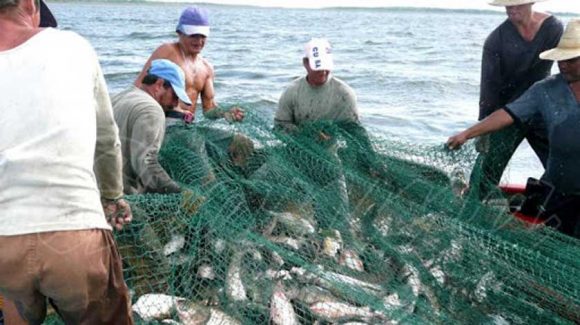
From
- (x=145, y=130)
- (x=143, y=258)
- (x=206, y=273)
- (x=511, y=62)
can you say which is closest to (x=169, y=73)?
(x=145, y=130)

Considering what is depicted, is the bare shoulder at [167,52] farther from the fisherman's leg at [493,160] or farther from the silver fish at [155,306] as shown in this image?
the silver fish at [155,306]

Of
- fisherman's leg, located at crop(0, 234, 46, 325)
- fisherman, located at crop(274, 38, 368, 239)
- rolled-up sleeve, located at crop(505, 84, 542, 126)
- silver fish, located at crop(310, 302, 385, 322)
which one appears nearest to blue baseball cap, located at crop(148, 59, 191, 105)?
fisherman, located at crop(274, 38, 368, 239)

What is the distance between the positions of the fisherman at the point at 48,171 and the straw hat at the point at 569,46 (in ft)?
11.7

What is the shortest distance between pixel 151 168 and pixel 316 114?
215cm

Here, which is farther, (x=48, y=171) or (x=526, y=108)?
(x=526, y=108)

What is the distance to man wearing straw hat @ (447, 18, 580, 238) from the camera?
5.31 m

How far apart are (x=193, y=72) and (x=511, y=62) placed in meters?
3.03

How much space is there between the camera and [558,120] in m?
5.40

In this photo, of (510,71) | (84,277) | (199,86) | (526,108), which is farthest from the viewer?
(199,86)

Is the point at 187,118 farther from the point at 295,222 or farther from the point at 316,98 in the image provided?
the point at 295,222

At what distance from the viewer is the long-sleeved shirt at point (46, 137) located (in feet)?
9.18

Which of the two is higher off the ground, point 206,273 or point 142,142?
point 142,142

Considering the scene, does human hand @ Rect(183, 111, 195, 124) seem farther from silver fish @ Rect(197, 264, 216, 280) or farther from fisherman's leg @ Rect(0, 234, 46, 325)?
fisherman's leg @ Rect(0, 234, 46, 325)

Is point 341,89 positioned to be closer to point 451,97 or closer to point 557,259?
point 557,259
